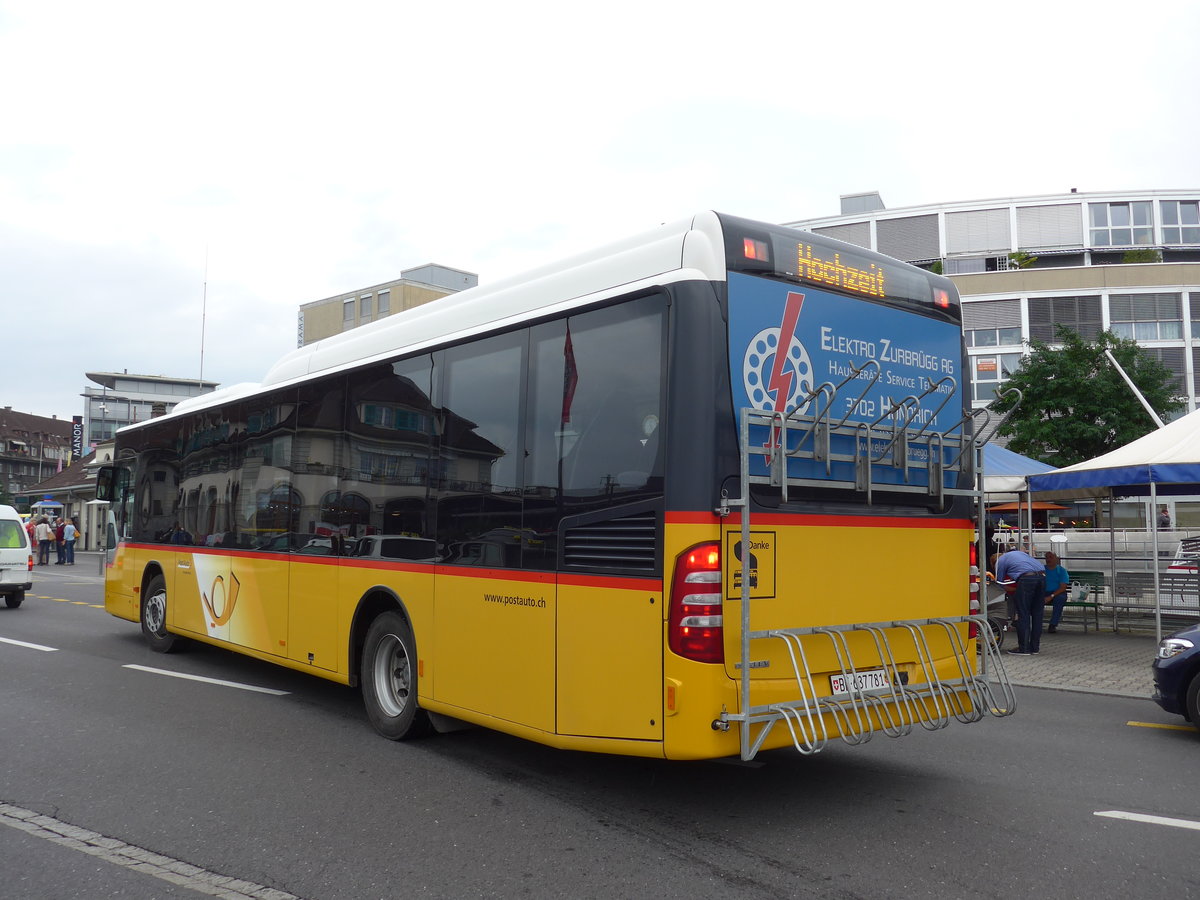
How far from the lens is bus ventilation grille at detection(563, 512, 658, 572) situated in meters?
5.02

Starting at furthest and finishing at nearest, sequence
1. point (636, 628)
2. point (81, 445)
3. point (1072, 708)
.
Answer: point (81, 445)
point (1072, 708)
point (636, 628)

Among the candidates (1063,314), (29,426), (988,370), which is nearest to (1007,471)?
(988,370)

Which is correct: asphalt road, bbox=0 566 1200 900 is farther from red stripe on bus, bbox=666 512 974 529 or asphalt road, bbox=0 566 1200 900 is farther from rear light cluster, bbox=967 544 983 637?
red stripe on bus, bbox=666 512 974 529

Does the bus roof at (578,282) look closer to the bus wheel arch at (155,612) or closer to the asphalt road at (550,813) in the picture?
the asphalt road at (550,813)

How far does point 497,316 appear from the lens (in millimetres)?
6445

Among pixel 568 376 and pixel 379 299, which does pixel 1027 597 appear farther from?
pixel 379 299

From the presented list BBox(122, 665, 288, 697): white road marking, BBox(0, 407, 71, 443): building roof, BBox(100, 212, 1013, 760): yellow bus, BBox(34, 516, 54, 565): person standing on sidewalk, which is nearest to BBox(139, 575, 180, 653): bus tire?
BBox(122, 665, 288, 697): white road marking

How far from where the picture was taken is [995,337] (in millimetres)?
53500

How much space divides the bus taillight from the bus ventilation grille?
0.20 meters

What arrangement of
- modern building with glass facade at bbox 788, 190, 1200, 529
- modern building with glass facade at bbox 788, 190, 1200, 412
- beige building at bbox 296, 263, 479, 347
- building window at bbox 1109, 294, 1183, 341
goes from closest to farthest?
modern building with glass facade at bbox 788, 190, 1200, 529
building window at bbox 1109, 294, 1183, 341
modern building with glass facade at bbox 788, 190, 1200, 412
beige building at bbox 296, 263, 479, 347

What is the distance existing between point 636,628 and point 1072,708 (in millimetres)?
6161

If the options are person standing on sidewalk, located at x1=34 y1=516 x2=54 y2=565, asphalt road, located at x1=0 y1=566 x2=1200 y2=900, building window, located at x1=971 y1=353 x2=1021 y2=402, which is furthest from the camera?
building window, located at x1=971 y1=353 x2=1021 y2=402

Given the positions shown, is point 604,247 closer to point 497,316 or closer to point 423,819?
point 497,316

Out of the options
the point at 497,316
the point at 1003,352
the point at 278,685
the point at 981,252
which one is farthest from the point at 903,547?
the point at 981,252
